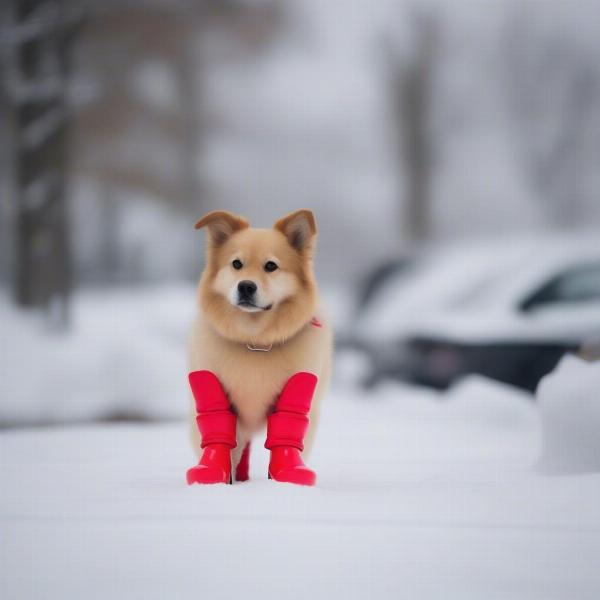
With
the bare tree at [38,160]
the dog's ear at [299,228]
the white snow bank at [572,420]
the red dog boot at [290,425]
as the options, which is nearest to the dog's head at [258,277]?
the dog's ear at [299,228]

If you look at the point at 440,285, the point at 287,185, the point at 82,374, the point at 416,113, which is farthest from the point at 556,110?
the point at 82,374

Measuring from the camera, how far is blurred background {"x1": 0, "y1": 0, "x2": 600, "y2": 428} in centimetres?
481

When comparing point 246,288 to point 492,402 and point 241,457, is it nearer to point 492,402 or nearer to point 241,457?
point 241,457

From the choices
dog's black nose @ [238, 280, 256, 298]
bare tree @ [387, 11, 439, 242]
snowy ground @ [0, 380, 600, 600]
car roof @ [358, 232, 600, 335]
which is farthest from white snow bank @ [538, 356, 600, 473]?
bare tree @ [387, 11, 439, 242]

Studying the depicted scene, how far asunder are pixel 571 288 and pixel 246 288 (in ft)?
9.48

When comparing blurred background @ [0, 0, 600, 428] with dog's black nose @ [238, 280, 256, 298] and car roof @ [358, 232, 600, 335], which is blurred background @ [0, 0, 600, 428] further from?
dog's black nose @ [238, 280, 256, 298]

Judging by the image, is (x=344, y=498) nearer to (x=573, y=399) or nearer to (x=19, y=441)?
(x=573, y=399)

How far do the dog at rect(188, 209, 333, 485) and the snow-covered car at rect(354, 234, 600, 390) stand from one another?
7.13ft

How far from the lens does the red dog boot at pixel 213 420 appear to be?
218 cm

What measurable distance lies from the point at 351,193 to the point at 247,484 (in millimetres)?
14171

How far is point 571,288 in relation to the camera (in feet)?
13.8

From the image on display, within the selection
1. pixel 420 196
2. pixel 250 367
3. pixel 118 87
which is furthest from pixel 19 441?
pixel 420 196

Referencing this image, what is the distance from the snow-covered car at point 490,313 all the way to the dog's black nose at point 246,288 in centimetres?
249

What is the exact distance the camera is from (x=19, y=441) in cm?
341
